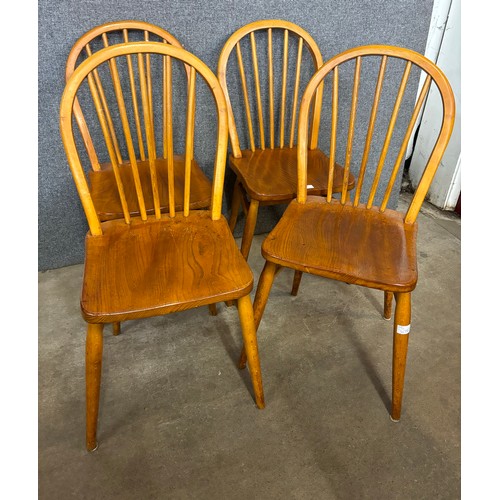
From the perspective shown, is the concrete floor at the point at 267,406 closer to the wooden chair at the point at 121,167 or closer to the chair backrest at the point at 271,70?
the wooden chair at the point at 121,167

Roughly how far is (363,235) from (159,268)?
1.71 ft

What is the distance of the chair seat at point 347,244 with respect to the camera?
922 mm

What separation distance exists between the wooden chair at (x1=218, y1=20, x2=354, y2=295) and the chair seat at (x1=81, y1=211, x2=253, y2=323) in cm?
25

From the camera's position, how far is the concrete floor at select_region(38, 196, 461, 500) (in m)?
0.96

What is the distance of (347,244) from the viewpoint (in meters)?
1.01

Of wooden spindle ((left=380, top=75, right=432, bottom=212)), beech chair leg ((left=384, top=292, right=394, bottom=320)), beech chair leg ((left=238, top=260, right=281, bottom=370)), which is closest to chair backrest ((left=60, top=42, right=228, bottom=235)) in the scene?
beech chair leg ((left=238, top=260, right=281, bottom=370))

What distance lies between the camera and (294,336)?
1317mm

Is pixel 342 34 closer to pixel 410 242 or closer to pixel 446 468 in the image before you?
pixel 410 242

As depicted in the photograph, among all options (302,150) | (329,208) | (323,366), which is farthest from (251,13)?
(323,366)

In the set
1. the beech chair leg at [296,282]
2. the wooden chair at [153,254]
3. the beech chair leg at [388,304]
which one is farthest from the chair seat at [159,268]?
the beech chair leg at [388,304]

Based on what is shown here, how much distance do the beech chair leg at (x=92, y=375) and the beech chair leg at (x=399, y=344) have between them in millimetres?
679

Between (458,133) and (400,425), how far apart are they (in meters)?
1.34

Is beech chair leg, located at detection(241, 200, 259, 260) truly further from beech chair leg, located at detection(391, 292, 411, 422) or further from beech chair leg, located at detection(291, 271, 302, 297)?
beech chair leg, located at detection(391, 292, 411, 422)

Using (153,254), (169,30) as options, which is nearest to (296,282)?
(153,254)
